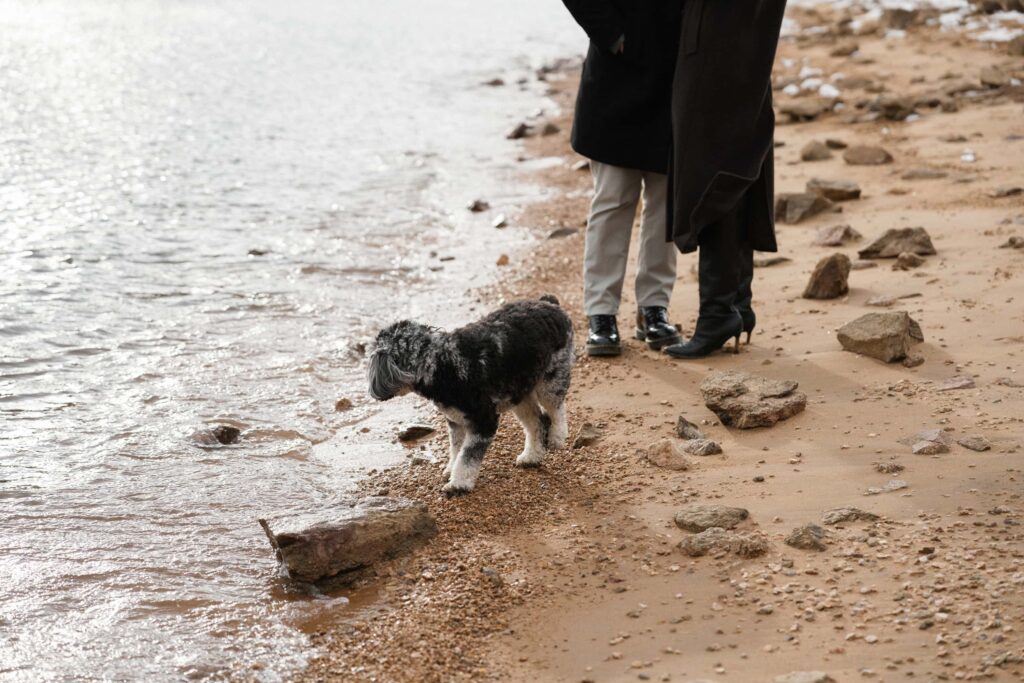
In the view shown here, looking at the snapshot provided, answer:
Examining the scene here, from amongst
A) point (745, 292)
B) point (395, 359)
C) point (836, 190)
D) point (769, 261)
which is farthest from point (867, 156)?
point (395, 359)

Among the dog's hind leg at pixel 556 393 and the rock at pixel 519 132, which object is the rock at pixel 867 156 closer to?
the rock at pixel 519 132

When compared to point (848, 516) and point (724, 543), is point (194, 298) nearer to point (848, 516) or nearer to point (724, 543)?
point (724, 543)

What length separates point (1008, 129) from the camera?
10.7 metres

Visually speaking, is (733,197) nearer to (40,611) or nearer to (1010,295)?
(1010,295)

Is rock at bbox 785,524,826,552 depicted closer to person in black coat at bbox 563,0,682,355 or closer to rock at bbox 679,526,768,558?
rock at bbox 679,526,768,558

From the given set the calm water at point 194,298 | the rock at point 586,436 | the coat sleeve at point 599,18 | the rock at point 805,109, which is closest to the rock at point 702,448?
the rock at point 586,436

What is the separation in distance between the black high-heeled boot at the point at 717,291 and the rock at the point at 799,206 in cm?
288

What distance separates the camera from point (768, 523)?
14.1 feet

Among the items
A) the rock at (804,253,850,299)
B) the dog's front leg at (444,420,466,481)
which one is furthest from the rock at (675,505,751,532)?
the rock at (804,253,850,299)

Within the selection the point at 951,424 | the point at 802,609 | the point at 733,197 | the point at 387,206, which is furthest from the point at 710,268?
the point at 387,206

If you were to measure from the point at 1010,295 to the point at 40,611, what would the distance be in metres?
5.21

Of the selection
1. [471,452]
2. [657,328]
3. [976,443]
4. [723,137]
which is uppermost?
[723,137]

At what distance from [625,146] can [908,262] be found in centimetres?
227

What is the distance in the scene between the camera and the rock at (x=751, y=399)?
5.26 metres
